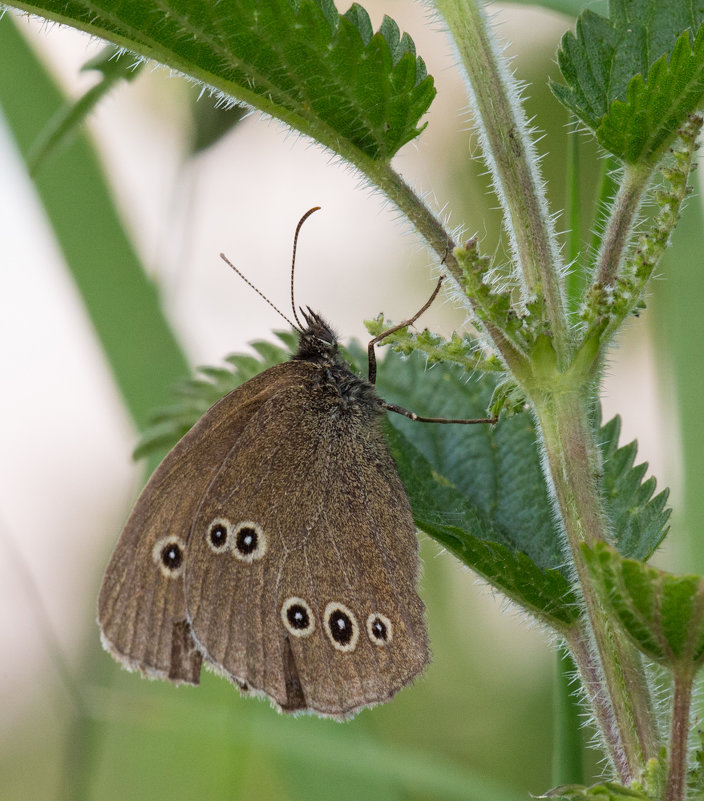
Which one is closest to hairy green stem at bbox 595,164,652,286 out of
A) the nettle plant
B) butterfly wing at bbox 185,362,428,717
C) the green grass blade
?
the nettle plant

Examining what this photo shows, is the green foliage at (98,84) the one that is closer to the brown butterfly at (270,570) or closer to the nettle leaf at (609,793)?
the brown butterfly at (270,570)

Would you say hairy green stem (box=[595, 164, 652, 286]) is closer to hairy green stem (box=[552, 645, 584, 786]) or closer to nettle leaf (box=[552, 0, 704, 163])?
nettle leaf (box=[552, 0, 704, 163])

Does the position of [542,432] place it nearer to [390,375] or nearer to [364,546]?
[364,546]

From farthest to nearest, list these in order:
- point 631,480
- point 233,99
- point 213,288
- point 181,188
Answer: point 213,288
point 181,188
point 631,480
point 233,99

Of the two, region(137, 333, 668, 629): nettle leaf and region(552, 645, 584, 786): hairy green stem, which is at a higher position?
region(137, 333, 668, 629): nettle leaf

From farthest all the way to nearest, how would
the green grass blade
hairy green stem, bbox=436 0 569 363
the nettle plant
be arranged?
the green grass blade
hairy green stem, bbox=436 0 569 363
the nettle plant

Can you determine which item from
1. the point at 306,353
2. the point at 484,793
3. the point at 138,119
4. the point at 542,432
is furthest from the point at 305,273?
the point at 542,432

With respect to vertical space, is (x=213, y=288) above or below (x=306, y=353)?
above

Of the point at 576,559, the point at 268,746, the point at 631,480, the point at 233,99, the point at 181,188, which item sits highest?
the point at 181,188
